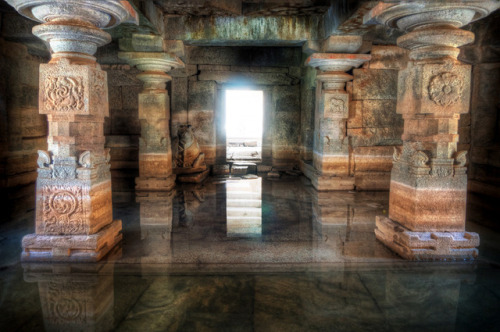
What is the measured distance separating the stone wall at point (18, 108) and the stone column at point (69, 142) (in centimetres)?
271

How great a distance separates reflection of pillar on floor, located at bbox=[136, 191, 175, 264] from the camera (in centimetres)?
359

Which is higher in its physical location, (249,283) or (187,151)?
(187,151)

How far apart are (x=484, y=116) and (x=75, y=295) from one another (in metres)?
7.09

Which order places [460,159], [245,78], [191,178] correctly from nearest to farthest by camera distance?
[460,159]
[191,178]
[245,78]

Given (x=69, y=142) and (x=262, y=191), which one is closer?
(x=69, y=142)

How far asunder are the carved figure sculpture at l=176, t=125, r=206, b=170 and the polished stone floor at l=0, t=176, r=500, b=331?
3.15m

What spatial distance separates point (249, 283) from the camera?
2.92 metres

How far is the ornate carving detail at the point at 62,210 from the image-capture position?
3.45 metres

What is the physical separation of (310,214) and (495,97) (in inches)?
169

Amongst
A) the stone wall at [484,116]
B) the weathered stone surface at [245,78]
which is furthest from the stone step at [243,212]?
the weathered stone surface at [245,78]

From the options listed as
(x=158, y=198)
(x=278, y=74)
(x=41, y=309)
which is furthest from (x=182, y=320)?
(x=278, y=74)

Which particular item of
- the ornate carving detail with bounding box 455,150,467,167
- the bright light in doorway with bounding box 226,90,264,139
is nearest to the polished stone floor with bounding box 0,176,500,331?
the ornate carving detail with bounding box 455,150,467,167

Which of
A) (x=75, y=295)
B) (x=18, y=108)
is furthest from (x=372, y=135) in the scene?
(x=18, y=108)

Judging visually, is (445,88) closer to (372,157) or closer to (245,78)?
(372,157)
